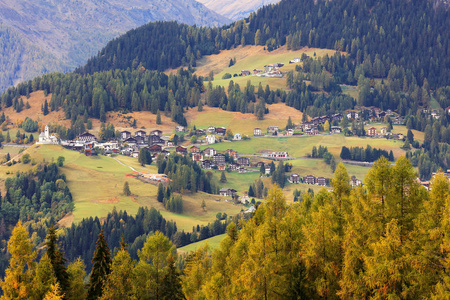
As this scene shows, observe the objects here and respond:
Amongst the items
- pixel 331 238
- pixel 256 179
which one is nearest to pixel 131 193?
pixel 256 179

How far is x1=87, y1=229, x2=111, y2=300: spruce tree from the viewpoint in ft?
145

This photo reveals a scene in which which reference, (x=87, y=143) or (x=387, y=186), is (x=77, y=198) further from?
(x=387, y=186)

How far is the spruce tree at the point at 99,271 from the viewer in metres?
44.2

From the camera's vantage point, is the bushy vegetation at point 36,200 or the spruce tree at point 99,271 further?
the bushy vegetation at point 36,200

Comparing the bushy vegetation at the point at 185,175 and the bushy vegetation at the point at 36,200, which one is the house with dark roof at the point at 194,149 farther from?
the bushy vegetation at the point at 36,200

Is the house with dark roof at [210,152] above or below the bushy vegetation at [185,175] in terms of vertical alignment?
above

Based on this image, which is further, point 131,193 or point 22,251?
point 131,193

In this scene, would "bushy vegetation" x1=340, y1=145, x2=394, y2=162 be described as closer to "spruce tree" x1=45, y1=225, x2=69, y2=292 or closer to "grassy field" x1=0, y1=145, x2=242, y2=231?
"grassy field" x1=0, y1=145, x2=242, y2=231

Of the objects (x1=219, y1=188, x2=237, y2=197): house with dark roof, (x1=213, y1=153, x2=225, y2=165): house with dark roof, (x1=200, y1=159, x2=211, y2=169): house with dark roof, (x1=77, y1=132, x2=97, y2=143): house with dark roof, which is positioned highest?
(x1=77, y1=132, x2=97, y2=143): house with dark roof

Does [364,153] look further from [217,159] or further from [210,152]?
[210,152]

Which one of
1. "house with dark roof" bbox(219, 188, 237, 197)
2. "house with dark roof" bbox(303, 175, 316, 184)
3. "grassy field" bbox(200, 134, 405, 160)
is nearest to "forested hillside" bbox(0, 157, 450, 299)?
"house with dark roof" bbox(219, 188, 237, 197)

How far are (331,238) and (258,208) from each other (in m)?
9.63

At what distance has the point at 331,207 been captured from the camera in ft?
133

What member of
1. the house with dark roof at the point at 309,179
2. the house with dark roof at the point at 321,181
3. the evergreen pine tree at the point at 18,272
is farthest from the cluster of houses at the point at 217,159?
the evergreen pine tree at the point at 18,272
